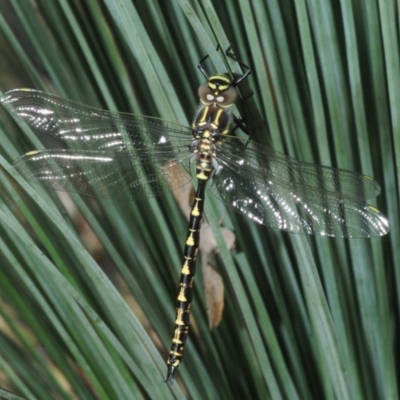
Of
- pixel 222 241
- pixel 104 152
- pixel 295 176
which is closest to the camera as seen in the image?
pixel 222 241

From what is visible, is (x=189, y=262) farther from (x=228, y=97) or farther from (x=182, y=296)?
(x=228, y=97)

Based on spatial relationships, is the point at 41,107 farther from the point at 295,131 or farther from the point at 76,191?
the point at 295,131

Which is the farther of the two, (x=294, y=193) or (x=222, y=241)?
(x=294, y=193)

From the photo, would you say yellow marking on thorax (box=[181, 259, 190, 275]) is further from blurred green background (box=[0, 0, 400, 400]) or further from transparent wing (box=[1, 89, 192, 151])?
transparent wing (box=[1, 89, 192, 151])

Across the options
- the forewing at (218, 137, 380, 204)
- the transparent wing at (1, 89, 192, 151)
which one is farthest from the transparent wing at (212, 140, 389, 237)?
the transparent wing at (1, 89, 192, 151)

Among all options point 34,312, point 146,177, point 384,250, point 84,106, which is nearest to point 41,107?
point 84,106

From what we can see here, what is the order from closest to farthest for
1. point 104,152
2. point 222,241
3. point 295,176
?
point 222,241, point 295,176, point 104,152

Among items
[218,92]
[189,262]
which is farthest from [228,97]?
[189,262]
